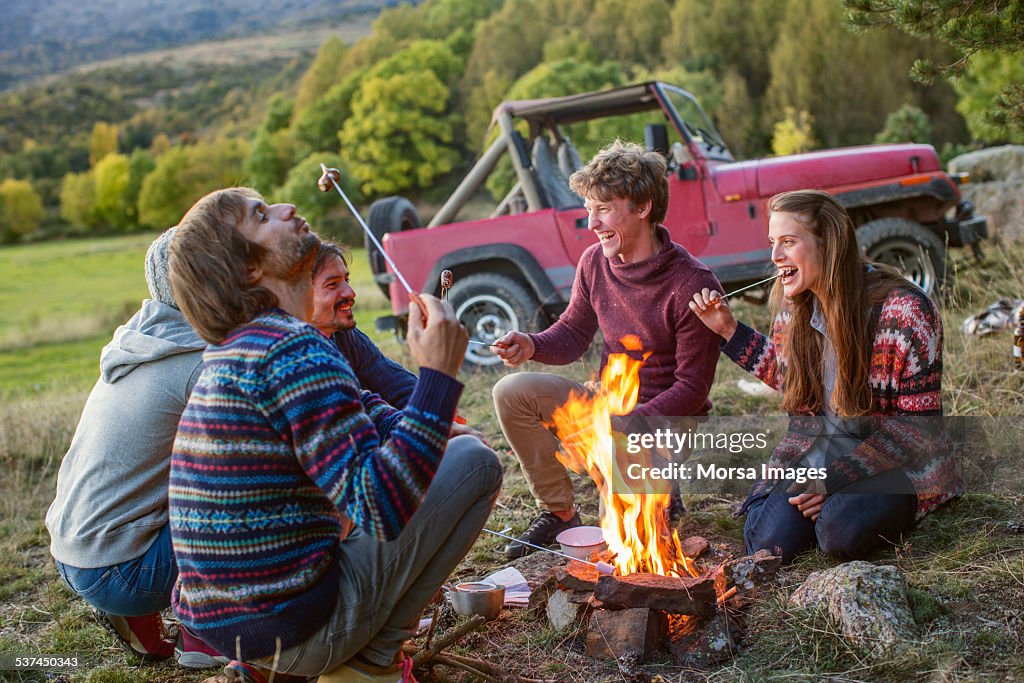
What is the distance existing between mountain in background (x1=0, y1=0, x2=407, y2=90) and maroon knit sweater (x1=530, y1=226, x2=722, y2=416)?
241 feet

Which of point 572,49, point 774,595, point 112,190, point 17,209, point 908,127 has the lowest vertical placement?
point 17,209

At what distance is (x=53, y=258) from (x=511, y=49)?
90.0 feet

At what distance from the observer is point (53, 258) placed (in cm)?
4662

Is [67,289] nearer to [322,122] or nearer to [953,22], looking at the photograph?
[322,122]

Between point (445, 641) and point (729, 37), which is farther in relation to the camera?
point (729, 37)

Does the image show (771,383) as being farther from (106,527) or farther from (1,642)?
(1,642)

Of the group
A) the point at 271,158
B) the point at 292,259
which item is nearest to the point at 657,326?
the point at 292,259

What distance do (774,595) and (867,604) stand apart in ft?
1.41

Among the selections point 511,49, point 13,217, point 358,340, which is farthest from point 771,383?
point 13,217

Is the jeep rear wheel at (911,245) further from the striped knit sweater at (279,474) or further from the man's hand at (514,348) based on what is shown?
the striped knit sweater at (279,474)

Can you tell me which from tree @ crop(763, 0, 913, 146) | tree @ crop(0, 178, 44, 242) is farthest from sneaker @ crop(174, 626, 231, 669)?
tree @ crop(0, 178, 44, 242)

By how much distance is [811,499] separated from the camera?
10.2 ft

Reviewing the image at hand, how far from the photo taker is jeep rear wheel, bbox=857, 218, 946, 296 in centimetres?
685

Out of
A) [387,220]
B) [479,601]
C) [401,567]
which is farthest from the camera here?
[387,220]
